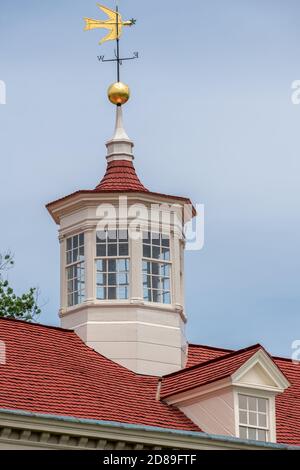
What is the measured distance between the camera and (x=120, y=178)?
4075 cm

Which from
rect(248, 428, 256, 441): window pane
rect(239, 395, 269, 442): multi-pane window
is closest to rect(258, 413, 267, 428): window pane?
rect(239, 395, 269, 442): multi-pane window

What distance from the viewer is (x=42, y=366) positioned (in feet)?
117

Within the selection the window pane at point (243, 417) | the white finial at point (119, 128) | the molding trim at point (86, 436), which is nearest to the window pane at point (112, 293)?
the white finial at point (119, 128)

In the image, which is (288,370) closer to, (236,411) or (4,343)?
(236,411)

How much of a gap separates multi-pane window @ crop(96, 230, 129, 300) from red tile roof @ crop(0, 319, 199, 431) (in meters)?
1.50

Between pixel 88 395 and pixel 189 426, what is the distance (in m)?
2.50

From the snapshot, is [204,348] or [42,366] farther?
[204,348]

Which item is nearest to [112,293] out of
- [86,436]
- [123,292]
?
[123,292]

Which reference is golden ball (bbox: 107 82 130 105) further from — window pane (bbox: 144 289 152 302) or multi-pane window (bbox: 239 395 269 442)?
multi-pane window (bbox: 239 395 269 442)

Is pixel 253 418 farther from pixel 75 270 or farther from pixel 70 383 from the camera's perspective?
pixel 75 270

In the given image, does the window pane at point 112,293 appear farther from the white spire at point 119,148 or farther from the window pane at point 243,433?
the window pane at point 243,433
